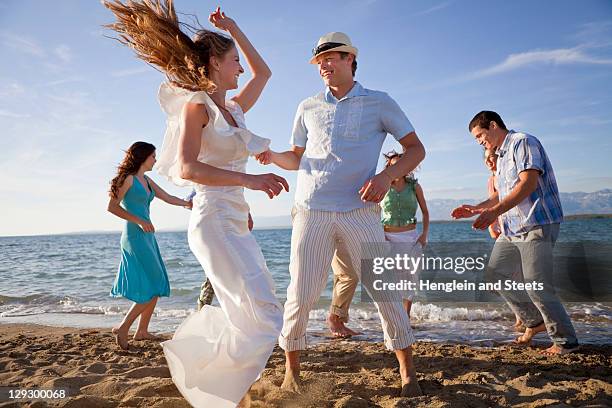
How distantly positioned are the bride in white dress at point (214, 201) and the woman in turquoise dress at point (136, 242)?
2.54 m

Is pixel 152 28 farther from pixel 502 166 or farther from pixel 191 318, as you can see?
pixel 502 166

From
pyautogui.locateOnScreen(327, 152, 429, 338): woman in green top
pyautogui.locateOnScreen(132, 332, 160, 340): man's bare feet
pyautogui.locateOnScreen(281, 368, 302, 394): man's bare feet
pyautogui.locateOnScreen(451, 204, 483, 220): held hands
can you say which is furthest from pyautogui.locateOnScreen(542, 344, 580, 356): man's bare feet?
pyautogui.locateOnScreen(132, 332, 160, 340): man's bare feet

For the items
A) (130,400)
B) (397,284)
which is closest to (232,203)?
(397,284)

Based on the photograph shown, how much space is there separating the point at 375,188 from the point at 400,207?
319 centimetres

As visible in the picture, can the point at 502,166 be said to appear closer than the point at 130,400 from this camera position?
No

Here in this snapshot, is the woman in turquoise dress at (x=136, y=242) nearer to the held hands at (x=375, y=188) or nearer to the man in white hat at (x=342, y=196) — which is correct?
the man in white hat at (x=342, y=196)

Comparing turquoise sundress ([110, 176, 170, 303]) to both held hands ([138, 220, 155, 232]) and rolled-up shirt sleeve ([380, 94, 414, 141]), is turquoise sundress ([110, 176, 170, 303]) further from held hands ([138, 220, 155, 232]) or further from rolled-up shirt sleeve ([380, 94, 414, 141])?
rolled-up shirt sleeve ([380, 94, 414, 141])

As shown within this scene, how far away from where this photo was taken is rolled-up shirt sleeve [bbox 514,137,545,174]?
4027 millimetres

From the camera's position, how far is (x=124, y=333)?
491cm

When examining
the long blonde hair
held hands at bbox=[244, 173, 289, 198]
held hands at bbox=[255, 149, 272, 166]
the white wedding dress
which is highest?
the long blonde hair

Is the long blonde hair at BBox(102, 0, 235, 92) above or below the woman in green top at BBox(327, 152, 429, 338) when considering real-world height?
above

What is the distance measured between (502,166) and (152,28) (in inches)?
130

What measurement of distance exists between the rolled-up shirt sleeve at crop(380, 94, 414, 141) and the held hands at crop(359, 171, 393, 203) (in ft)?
1.21

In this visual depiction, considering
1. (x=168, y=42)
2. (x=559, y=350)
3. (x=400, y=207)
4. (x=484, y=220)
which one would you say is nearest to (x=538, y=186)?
(x=484, y=220)
